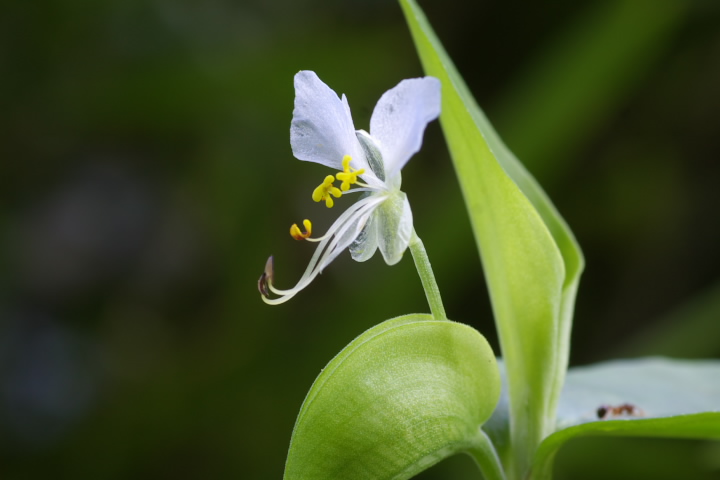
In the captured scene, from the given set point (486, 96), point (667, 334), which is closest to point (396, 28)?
point (486, 96)

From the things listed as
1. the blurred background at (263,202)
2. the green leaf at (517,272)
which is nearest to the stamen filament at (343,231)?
the green leaf at (517,272)

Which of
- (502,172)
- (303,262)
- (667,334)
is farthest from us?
(303,262)

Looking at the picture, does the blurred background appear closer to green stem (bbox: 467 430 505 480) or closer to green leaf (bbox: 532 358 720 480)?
green leaf (bbox: 532 358 720 480)

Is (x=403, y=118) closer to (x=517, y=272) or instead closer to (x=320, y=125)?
(x=320, y=125)

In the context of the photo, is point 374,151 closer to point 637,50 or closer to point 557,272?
point 557,272

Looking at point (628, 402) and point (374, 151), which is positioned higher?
point (374, 151)

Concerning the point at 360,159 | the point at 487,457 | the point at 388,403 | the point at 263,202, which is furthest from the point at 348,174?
the point at 263,202
